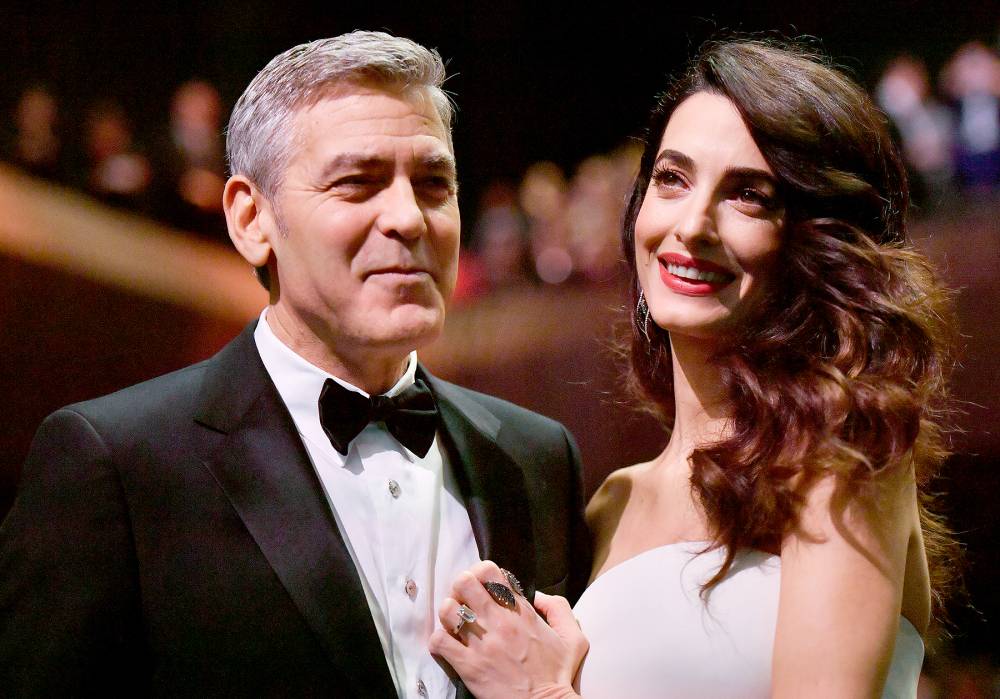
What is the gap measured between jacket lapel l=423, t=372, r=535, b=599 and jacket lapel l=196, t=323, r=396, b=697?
0.37 m

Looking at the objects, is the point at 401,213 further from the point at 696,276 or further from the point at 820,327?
the point at 820,327

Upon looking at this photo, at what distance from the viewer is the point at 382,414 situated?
2238 millimetres

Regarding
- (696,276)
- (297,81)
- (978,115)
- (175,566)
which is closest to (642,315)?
(696,276)

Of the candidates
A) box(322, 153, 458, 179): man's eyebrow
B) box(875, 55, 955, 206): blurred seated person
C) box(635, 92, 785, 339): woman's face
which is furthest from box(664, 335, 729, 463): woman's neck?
box(875, 55, 955, 206): blurred seated person

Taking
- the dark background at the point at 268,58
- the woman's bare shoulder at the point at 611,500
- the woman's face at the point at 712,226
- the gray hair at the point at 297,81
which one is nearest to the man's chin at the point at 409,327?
the gray hair at the point at 297,81

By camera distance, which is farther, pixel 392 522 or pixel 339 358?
pixel 339 358

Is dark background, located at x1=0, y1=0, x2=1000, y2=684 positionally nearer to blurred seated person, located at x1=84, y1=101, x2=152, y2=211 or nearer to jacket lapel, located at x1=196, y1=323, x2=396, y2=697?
blurred seated person, located at x1=84, y1=101, x2=152, y2=211

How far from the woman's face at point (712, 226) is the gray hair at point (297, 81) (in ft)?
1.97

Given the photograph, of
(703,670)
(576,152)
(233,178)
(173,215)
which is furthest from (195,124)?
(703,670)

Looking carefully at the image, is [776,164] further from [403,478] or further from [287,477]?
[287,477]

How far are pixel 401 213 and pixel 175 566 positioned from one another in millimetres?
Answer: 785

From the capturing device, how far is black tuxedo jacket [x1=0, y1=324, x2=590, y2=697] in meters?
1.91

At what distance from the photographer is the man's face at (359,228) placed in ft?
7.21

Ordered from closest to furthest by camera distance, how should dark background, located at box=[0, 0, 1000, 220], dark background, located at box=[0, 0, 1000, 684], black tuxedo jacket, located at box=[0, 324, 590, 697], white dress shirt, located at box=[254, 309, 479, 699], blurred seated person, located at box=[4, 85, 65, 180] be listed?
black tuxedo jacket, located at box=[0, 324, 590, 697] → white dress shirt, located at box=[254, 309, 479, 699] → dark background, located at box=[0, 0, 1000, 684] → blurred seated person, located at box=[4, 85, 65, 180] → dark background, located at box=[0, 0, 1000, 220]
